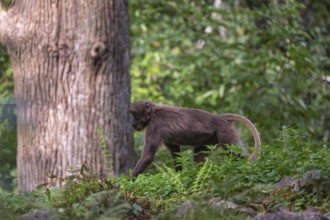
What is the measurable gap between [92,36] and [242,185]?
437 cm

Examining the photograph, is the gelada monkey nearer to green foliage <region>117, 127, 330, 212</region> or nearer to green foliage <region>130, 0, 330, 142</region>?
green foliage <region>117, 127, 330, 212</region>

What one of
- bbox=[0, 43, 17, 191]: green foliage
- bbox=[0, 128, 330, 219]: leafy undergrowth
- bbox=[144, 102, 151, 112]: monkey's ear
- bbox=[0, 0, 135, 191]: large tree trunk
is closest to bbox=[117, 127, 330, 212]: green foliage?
bbox=[0, 128, 330, 219]: leafy undergrowth

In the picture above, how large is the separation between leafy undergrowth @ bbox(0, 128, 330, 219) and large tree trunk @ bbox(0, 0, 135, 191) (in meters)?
2.72

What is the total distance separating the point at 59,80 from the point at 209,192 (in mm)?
4250

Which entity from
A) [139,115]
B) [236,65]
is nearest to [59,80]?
[139,115]

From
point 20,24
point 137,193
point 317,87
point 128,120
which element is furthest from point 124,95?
point 317,87

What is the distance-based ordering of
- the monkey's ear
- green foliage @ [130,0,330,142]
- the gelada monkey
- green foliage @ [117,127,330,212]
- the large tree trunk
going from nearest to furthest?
green foliage @ [117,127,330,212] → the gelada monkey → the monkey's ear → the large tree trunk → green foliage @ [130,0,330,142]

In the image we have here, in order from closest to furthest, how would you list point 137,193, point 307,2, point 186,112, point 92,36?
1. point 137,193
2. point 186,112
3. point 92,36
4. point 307,2

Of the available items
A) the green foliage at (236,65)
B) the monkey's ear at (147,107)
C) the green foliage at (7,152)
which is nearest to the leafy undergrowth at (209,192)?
the monkey's ear at (147,107)

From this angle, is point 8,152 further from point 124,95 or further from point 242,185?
point 242,185

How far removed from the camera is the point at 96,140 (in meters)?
9.08

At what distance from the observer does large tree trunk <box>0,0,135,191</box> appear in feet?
29.5

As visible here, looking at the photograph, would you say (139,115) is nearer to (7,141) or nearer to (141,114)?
(141,114)

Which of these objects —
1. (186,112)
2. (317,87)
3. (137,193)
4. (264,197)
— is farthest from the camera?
(317,87)
